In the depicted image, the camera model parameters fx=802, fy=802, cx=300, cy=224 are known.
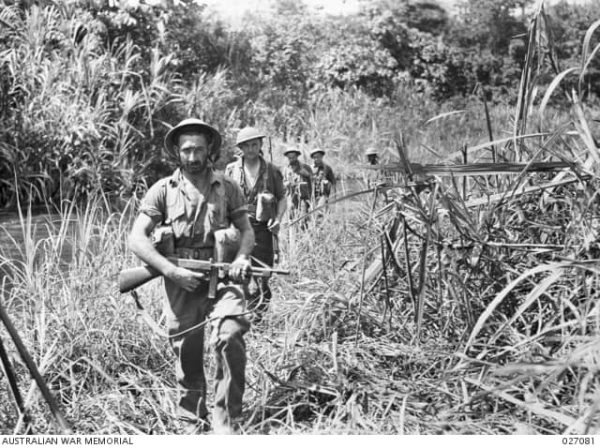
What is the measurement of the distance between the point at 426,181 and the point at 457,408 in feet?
3.33

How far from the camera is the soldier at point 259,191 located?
19.4 ft

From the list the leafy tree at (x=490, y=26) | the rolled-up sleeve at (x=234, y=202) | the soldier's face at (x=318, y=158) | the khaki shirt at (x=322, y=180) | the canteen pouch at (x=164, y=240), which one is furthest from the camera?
the leafy tree at (x=490, y=26)

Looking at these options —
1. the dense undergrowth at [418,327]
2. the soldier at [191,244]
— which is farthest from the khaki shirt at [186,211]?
the dense undergrowth at [418,327]

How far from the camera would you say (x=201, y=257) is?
377 cm

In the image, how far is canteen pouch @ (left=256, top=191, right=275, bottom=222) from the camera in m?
5.86

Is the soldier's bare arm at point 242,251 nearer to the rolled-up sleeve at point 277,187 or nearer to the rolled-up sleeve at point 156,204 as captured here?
the rolled-up sleeve at point 156,204

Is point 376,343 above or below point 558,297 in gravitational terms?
below

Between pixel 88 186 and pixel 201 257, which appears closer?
pixel 201 257

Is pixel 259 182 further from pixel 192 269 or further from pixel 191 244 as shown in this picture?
pixel 192 269

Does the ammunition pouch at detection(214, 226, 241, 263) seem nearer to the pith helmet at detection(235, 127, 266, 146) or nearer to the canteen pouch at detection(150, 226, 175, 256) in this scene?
the canteen pouch at detection(150, 226, 175, 256)

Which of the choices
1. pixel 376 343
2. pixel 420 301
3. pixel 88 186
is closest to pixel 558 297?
pixel 420 301
